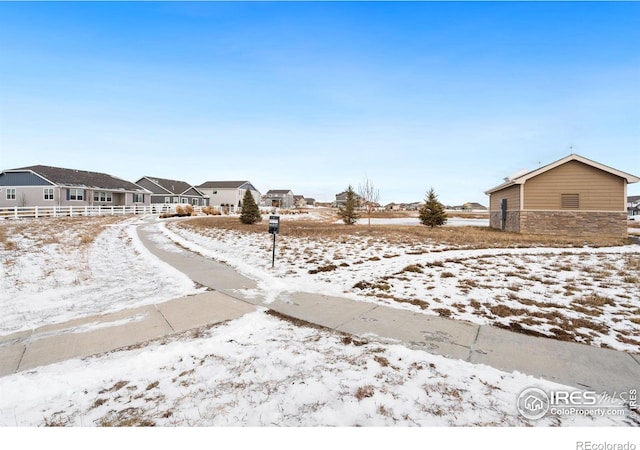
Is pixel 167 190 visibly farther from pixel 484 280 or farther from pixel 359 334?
pixel 359 334

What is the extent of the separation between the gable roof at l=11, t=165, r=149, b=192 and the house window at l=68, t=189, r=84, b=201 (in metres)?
0.83

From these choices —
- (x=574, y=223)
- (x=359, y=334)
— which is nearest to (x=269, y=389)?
(x=359, y=334)

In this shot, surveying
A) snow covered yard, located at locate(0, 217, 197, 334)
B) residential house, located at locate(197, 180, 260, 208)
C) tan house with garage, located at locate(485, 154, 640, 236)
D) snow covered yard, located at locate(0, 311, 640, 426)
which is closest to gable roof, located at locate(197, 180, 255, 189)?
residential house, located at locate(197, 180, 260, 208)

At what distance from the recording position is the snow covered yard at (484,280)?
492cm

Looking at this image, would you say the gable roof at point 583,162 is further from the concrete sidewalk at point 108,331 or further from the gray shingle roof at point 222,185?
the gray shingle roof at point 222,185

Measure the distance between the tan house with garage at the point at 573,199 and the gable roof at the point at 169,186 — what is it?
52206 mm

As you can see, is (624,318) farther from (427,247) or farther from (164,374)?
(427,247)

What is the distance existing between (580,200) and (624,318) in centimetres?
1772

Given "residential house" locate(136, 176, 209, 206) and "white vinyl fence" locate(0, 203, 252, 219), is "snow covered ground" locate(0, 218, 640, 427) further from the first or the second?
"residential house" locate(136, 176, 209, 206)

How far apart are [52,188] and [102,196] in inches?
281

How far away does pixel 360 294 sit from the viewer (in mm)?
6379

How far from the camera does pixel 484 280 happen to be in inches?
292

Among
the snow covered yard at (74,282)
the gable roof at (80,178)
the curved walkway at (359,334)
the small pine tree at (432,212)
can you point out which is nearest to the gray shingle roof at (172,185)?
the gable roof at (80,178)
